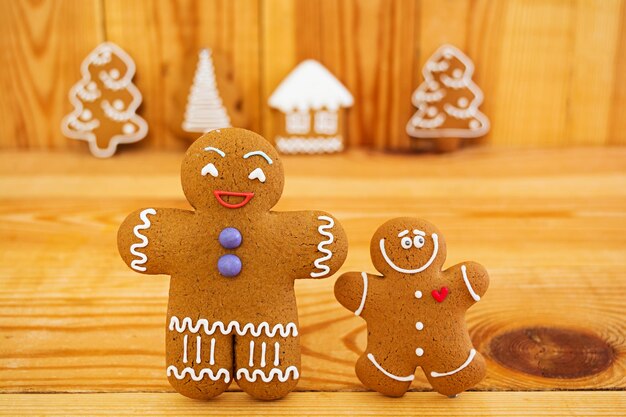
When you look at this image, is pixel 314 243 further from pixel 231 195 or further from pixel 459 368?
pixel 459 368

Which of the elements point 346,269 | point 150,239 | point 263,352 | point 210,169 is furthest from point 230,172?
point 346,269

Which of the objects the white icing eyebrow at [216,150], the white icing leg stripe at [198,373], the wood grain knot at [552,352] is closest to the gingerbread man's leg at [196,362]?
the white icing leg stripe at [198,373]

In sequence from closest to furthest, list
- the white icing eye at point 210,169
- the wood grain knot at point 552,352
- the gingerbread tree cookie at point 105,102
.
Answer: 1. the white icing eye at point 210,169
2. the wood grain knot at point 552,352
3. the gingerbread tree cookie at point 105,102

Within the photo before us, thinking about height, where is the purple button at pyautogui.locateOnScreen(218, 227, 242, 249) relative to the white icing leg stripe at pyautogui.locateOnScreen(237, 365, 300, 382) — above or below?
above

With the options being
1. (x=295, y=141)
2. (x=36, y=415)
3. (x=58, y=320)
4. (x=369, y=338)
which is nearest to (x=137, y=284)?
(x=58, y=320)

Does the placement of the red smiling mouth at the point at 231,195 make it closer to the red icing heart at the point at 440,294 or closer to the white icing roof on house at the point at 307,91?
the red icing heart at the point at 440,294

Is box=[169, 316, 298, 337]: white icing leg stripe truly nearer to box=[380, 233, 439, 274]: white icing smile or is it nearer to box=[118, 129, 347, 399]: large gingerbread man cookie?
box=[118, 129, 347, 399]: large gingerbread man cookie

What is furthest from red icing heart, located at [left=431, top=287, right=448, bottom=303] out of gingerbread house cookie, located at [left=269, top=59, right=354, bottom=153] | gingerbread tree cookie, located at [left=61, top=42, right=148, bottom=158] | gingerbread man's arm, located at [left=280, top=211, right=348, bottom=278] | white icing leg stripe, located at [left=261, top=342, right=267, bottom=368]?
gingerbread tree cookie, located at [left=61, top=42, right=148, bottom=158]
